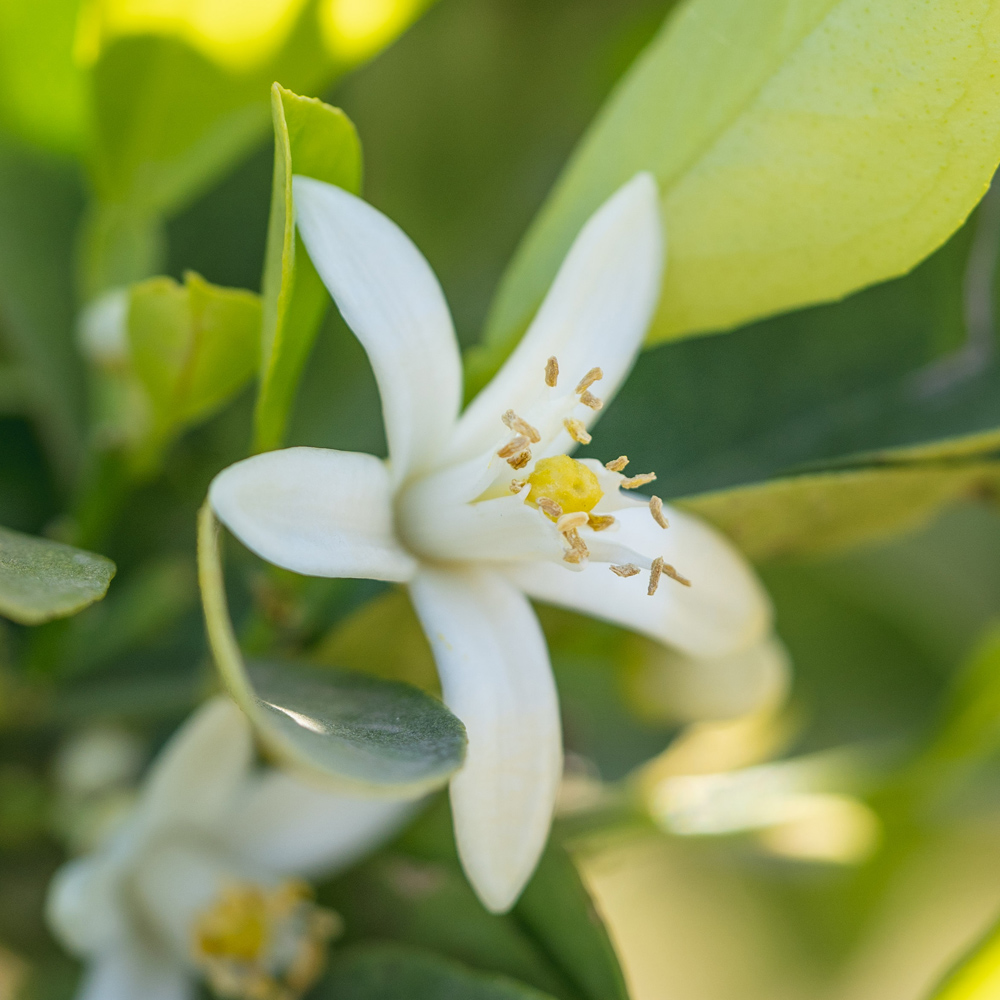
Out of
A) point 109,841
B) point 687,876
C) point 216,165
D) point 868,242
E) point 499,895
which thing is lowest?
point 687,876

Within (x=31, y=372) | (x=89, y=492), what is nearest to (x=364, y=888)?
(x=89, y=492)

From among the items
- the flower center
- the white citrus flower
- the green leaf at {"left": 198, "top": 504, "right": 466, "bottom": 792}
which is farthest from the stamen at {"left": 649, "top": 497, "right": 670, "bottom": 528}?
the flower center

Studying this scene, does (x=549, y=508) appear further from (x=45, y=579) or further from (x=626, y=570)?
(x=45, y=579)

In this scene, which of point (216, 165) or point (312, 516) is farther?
point (216, 165)

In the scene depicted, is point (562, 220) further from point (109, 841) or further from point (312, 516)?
point (109, 841)

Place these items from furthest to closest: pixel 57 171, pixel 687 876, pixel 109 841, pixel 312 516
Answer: pixel 687 876 → pixel 57 171 → pixel 109 841 → pixel 312 516

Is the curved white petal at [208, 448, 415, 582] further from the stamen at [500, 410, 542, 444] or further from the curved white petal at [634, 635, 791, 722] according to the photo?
the curved white petal at [634, 635, 791, 722]
